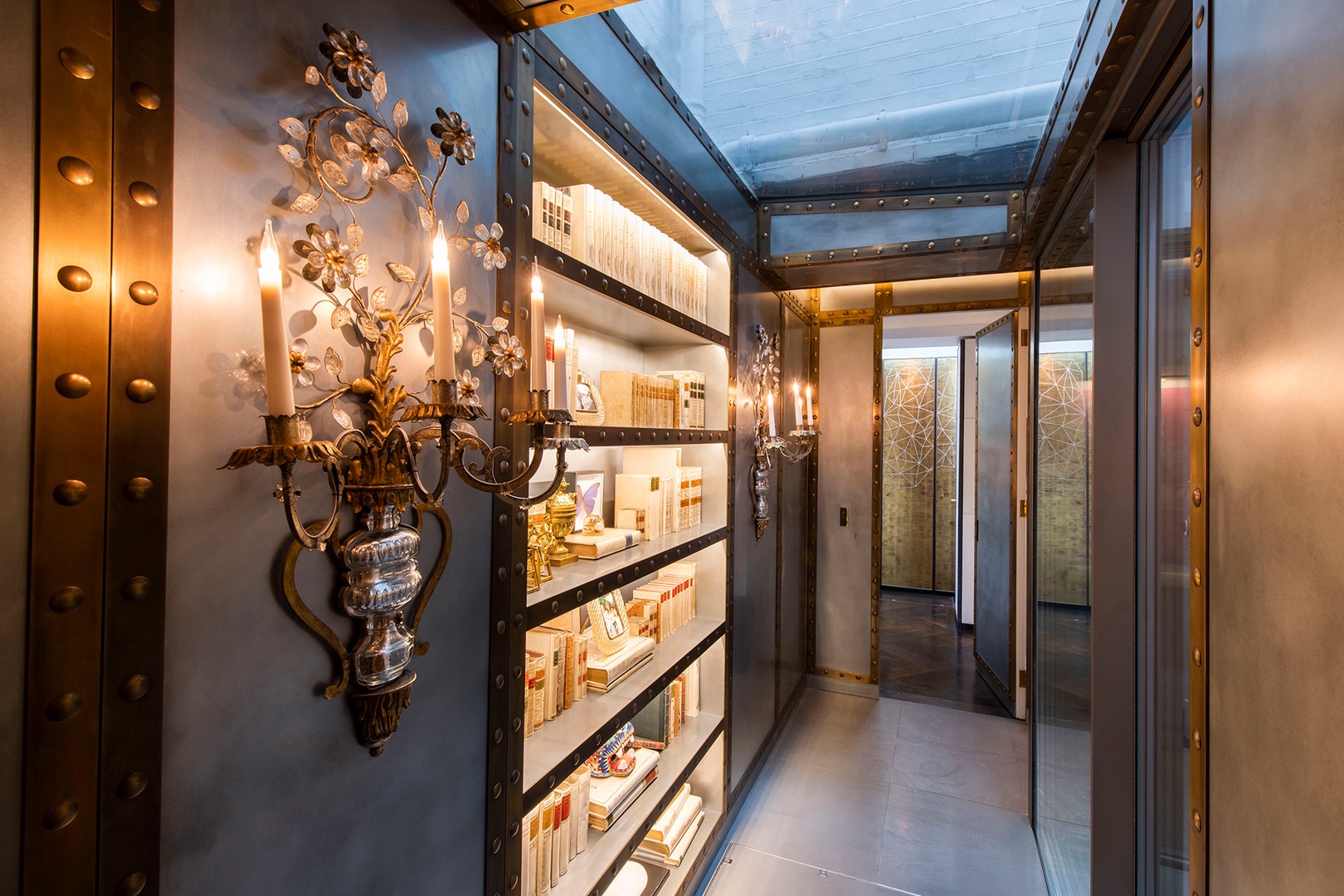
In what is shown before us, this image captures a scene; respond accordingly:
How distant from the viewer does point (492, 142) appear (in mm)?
1063

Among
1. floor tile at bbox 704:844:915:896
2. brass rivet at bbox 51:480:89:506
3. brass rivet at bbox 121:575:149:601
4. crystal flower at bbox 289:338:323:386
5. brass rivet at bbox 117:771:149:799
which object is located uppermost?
crystal flower at bbox 289:338:323:386

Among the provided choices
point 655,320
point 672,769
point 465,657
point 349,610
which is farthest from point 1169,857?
point 655,320

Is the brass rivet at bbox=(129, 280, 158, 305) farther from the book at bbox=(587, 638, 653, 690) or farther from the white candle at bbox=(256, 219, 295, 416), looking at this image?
the book at bbox=(587, 638, 653, 690)

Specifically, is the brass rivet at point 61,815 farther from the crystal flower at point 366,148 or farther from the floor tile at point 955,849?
the floor tile at point 955,849

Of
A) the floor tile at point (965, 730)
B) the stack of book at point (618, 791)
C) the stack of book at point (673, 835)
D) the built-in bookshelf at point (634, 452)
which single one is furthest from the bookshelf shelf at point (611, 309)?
the floor tile at point (965, 730)

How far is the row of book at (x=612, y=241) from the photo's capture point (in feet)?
4.40

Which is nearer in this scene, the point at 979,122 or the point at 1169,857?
the point at 1169,857

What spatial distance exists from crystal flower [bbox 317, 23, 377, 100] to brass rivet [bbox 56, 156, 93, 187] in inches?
12.5

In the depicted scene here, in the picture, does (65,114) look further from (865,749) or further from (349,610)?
(865,749)

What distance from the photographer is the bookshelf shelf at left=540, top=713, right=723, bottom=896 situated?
1429 mm

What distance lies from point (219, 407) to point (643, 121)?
1.42 meters

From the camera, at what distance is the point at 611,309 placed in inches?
66.9

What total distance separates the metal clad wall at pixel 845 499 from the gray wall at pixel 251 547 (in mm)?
3375

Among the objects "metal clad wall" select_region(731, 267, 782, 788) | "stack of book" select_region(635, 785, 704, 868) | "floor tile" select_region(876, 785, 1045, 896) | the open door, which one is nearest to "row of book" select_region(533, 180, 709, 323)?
"metal clad wall" select_region(731, 267, 782, 788)
